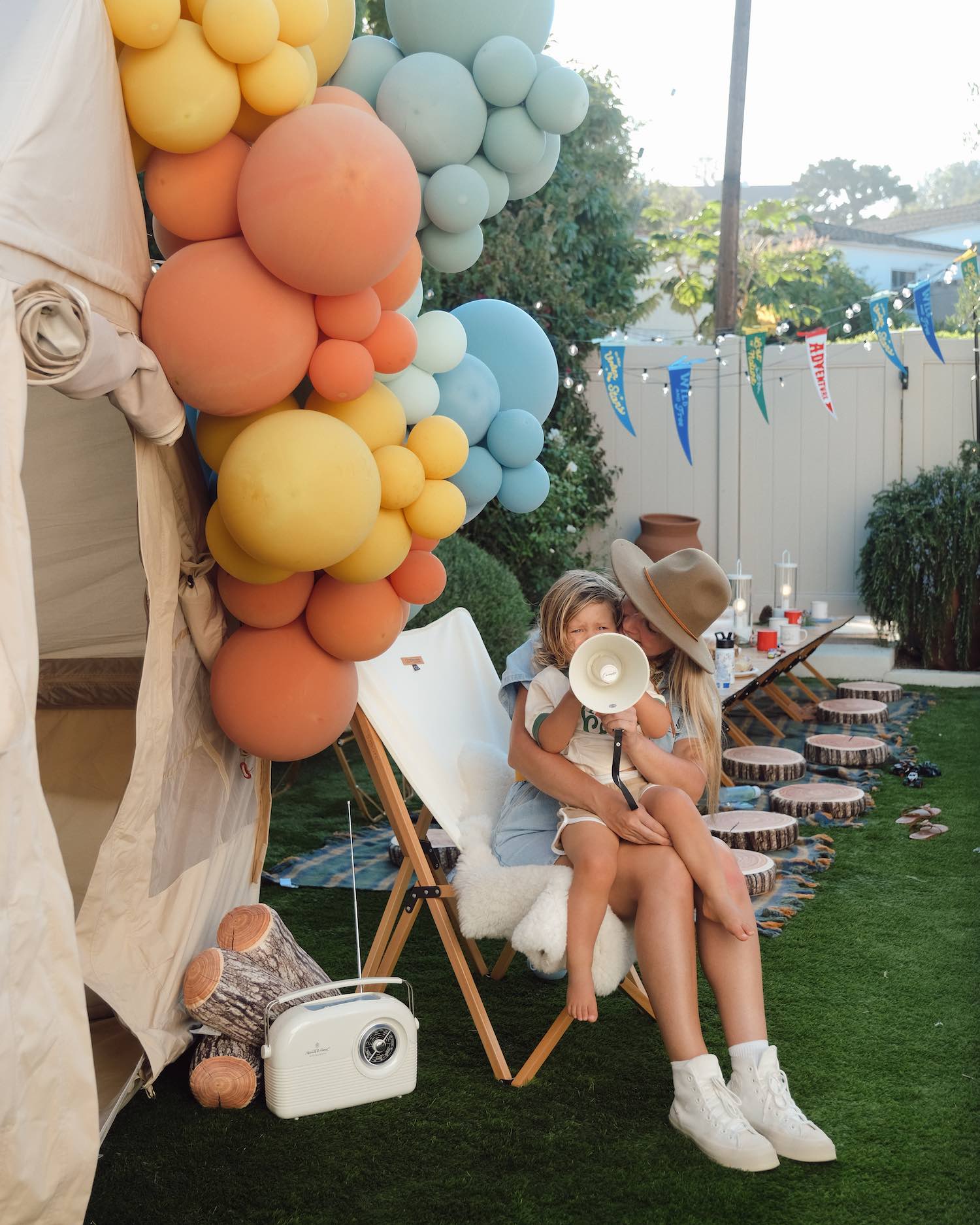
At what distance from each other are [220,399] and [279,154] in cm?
45

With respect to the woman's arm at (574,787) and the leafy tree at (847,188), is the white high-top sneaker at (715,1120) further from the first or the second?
the leafy tree at (847,188)

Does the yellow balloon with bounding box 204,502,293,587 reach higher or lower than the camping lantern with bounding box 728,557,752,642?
higher

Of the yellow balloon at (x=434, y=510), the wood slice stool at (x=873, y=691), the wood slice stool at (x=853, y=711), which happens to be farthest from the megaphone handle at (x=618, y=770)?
the wood slice stool at (x=873, y=691)

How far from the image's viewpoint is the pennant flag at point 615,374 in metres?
7.64

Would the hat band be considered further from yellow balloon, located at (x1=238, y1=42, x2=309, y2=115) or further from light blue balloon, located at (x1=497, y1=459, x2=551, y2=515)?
yellow balloon, located at (x1=238, y1=42, x2=309, y2=115)

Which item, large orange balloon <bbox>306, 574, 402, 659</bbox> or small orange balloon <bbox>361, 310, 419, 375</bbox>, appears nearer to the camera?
small orange balloon <bbox>361, 310, 419, 375</bbox>

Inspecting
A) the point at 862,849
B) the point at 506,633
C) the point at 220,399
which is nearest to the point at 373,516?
the point at 220,399

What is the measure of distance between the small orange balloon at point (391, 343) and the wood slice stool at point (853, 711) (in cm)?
429

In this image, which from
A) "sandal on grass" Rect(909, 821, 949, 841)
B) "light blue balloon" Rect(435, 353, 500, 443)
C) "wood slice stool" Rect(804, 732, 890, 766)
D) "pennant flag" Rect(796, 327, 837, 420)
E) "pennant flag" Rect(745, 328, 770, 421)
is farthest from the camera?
"pennant flag" Rect(745, 328, 770, 421)

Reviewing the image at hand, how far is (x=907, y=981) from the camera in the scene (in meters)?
2.99

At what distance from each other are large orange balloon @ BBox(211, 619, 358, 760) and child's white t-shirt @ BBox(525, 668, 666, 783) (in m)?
0.46

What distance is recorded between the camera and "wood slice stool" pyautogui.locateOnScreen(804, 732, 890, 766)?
518cm

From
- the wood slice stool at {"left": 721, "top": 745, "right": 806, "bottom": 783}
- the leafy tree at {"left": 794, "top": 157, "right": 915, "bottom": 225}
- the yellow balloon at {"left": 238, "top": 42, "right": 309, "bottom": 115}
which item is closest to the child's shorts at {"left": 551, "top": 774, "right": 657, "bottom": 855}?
the yellow balloon at {"left": 238, "top": 42, "right": 309, "bottom": 115}

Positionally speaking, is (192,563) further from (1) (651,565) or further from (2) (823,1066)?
(2) (823,1066)
